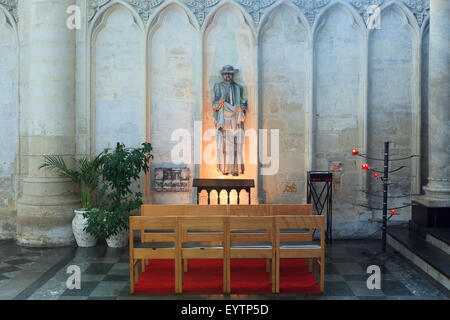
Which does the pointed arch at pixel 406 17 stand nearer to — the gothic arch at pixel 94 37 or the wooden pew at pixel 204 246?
the gothic arch at pixel 94 37

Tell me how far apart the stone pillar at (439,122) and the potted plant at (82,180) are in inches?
231

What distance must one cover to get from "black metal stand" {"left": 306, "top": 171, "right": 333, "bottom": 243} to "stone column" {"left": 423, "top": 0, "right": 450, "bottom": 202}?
1.72 meters

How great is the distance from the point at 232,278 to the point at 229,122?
3635 mm

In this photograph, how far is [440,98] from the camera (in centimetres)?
765

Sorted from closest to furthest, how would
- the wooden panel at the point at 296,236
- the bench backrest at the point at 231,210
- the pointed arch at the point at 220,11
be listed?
the wooden panel at the point at 296,236
the bench backrest at the point at 231,210
the pointed arch at the point at 220,11

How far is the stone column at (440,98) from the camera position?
24.9 ft

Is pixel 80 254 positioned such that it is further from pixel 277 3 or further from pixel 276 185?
pixel 277 3

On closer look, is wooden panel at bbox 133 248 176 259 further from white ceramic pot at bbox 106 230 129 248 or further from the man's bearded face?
the man's bearded face

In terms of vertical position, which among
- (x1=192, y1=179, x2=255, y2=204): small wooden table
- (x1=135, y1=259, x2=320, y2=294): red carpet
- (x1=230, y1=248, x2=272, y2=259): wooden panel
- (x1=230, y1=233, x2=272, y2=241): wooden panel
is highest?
(x1=192, y1=179, x2=255, y2=204): small wooden table

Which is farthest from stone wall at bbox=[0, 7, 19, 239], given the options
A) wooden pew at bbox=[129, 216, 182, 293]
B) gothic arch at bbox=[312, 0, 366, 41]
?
gothic arch at bbox=[312, 0, 366, 41]

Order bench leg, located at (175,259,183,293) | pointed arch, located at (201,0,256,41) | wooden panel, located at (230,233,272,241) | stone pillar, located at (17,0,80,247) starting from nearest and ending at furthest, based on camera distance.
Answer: bench leg, located at (175,259,183,293), wooden panel, located at (230,233,272,241), stone pillar, located at (17,0,80,247), pointed arch, located at (201,0,256,41)

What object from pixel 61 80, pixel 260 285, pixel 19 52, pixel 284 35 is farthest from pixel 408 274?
pixel 19 52

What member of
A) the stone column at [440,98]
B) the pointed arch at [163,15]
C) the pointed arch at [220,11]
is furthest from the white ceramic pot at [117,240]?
the stone column at [440,98]

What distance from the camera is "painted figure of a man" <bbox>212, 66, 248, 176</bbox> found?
8609 mm
